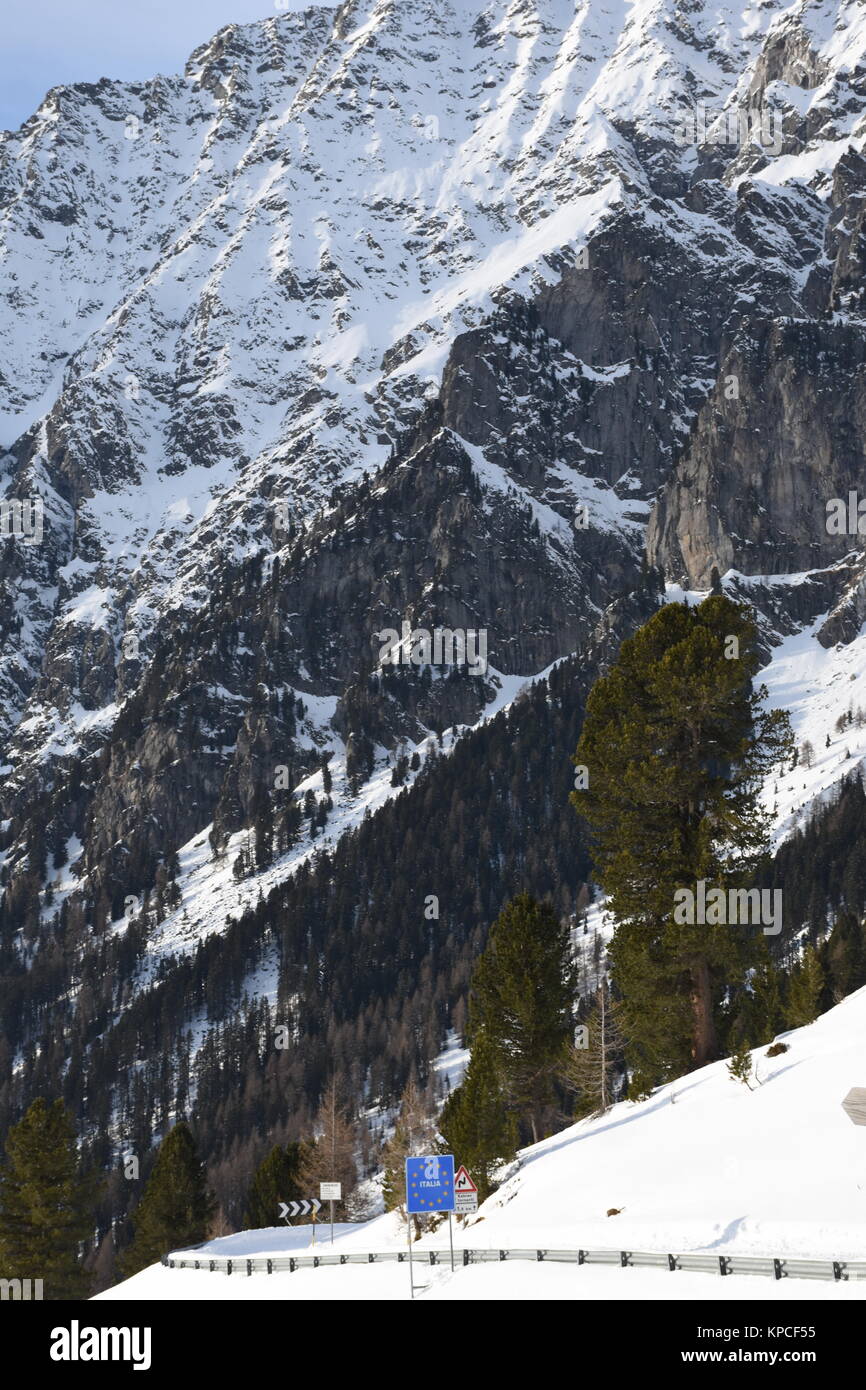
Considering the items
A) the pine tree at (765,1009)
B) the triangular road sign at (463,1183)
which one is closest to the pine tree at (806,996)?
the pine tree at (765,1009)

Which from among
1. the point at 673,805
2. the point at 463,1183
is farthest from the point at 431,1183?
the point at 673,805

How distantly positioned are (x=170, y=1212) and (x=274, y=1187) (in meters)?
7.70

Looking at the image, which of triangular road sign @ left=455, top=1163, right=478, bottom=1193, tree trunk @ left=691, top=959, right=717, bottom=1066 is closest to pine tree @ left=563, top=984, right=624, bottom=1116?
tree trunk @ left=691, top=959, right=717, bottom=1066

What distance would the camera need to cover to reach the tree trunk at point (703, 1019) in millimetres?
48625

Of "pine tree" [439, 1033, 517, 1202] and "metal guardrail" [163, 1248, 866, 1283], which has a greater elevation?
"pine tree" [439, 1033, 517, 1202]

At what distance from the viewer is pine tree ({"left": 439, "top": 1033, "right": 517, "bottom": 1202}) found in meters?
54.9

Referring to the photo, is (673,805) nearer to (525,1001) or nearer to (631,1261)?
(525,1001)

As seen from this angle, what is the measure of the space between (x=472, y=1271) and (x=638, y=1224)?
3721 millimetres

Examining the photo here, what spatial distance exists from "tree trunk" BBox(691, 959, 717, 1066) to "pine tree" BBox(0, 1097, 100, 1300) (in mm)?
33445

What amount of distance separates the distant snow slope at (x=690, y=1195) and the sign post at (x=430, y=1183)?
5.25 ft

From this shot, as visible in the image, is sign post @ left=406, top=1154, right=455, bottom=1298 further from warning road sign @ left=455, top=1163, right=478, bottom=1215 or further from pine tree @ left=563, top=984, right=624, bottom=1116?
pine tree @ left=563, top=984, right=624, bottom=1116
